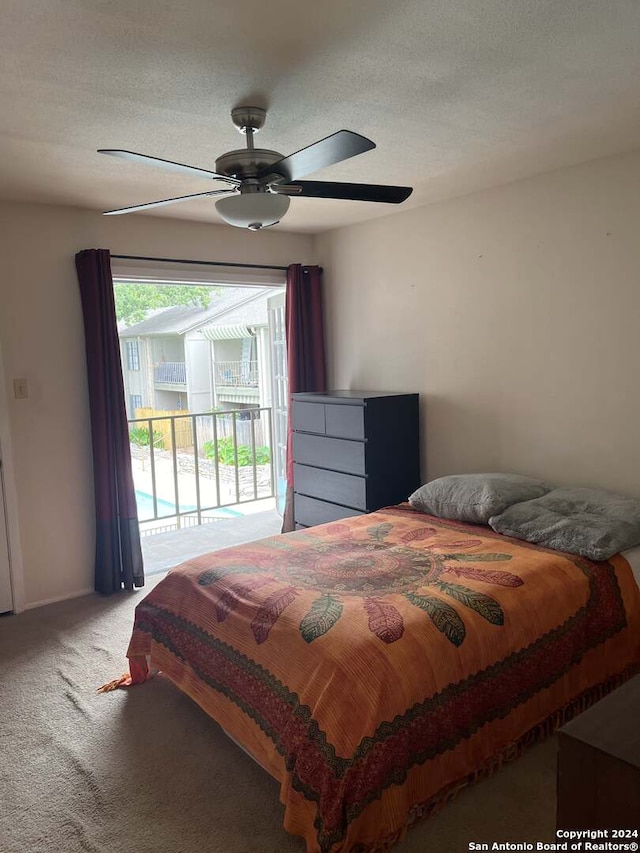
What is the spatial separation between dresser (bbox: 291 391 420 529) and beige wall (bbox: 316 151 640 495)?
23 cm

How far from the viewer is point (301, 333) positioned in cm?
468

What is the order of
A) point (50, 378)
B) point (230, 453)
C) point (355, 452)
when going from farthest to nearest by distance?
point (230, 453), point (355, 452), point (50, 378)

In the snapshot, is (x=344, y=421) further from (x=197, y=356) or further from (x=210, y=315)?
(x=197, y=356)

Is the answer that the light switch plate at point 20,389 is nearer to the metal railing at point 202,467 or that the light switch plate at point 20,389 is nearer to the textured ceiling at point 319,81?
the textured ceiling at point 319,81

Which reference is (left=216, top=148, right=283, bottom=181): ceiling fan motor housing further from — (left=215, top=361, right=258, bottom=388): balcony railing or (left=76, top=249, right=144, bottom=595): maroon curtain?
(left=215, top=361, right=258, bottom=388): balcony railing

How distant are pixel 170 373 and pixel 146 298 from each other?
5.38 ft

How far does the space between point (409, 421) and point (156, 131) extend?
89.1 inches

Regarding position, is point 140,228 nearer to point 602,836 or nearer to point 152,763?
point 152,763

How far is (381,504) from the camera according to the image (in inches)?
150

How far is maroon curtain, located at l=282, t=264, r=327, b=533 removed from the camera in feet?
Answer: 15.2

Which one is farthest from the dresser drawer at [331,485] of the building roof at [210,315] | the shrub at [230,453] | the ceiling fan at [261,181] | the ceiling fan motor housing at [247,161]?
the shrub at [230,453]

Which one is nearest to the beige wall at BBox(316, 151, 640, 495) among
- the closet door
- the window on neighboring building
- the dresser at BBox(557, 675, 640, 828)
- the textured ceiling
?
the textured ceiling

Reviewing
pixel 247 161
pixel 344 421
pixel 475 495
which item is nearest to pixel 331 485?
pixel 344 421

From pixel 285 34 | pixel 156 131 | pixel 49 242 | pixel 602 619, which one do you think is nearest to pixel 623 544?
pixel 602 619
